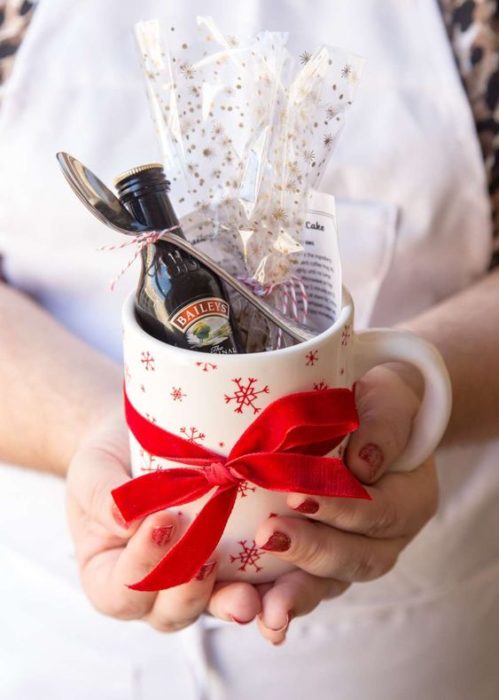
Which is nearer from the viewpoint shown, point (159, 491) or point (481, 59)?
point (159, 491)

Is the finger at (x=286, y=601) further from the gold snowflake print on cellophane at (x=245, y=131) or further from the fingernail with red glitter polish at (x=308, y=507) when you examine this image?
the gold snowflake print on cellophane at (x=245, y=131)

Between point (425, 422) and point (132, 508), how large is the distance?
0.54ft

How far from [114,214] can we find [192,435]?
0.34 ft

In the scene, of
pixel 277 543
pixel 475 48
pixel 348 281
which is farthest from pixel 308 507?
pixel 475 48

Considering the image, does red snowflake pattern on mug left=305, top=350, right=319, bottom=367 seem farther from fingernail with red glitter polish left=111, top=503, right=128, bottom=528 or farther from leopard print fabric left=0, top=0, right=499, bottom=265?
leopard print fabric left=0, top=0, right=499, bottom=265

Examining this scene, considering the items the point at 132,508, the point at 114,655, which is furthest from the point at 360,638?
the point at 132,508

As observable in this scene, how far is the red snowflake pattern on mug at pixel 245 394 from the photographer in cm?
35

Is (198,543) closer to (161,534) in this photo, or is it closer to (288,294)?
(161,534)

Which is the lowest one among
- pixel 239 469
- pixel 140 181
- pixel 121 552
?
pixel 121 552

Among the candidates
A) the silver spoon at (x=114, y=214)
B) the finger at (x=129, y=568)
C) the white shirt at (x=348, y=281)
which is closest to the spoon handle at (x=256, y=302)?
the silver spoon at (x=114, y=214)

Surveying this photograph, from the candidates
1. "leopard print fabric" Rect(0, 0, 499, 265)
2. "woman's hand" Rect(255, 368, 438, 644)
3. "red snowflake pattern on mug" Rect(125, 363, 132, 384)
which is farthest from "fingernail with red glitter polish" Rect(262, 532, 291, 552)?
"leopard print fabric" Rect(0, 0, 499, 265)

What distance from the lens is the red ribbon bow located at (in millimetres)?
356

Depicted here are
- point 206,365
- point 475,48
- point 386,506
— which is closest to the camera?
point 206,365

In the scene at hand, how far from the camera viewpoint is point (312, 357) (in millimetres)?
353
